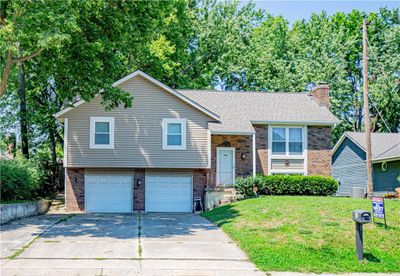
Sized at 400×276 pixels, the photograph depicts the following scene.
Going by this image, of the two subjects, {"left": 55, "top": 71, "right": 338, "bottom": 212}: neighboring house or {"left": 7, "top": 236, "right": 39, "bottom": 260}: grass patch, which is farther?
{"left": 55, "top": 71, "right": 338, "bottom": 212}: neighboring house

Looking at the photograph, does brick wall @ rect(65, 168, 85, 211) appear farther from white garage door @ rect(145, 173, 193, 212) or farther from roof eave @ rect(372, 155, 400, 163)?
roof eave @ rect(372, 155, 400, 163)

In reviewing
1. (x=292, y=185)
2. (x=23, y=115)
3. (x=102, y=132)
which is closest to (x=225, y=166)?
(x=292, y=185)

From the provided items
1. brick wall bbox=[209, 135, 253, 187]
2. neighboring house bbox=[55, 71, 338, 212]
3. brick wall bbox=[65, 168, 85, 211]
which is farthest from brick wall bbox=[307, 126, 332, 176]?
brick wall bbox=[65, 168, 85, 211]

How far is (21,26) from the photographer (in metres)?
13.9

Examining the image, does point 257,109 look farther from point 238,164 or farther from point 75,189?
point 75,189

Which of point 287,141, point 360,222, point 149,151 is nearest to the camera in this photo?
point 360,222

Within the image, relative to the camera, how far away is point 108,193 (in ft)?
72.4

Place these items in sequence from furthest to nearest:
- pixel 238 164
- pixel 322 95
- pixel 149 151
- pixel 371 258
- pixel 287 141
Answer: pixel 322 95
pixel 287 141
pixel 238 164
pixel 149 151
pixel 371 258

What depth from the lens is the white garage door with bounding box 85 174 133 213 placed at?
71.6 feet

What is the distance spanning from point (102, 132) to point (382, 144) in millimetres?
18439

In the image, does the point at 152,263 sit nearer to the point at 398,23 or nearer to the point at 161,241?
the point at 161,241

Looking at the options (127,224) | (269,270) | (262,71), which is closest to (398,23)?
(262,71)

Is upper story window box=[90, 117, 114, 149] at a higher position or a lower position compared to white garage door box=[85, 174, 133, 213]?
higher

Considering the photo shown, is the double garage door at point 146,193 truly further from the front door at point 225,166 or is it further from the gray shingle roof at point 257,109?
the gray shingle roof at point 257,109
